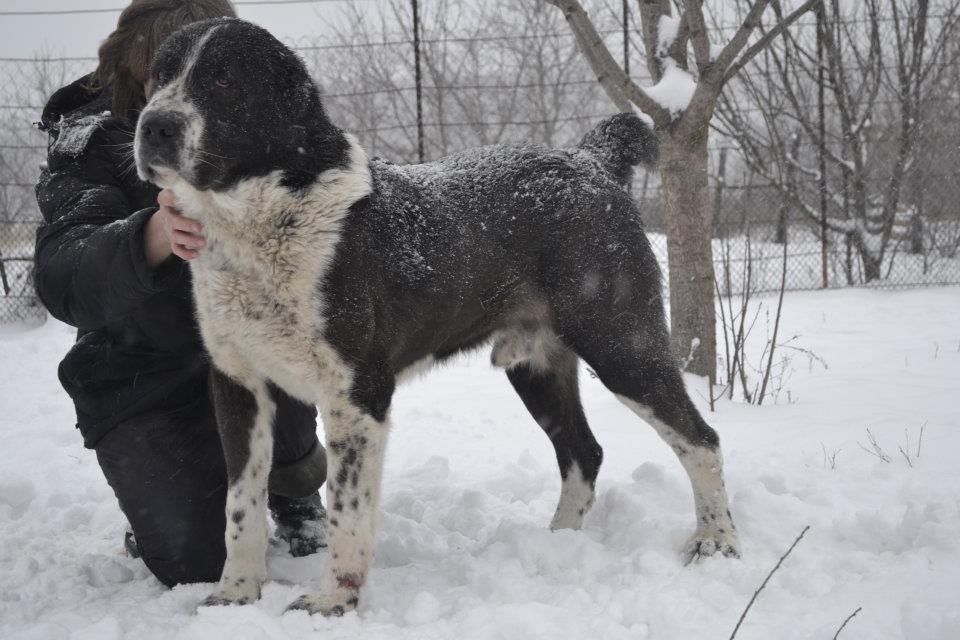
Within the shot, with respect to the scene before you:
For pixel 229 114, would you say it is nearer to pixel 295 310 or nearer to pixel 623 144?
pixel 295 310

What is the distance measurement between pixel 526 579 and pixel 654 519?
0.58m

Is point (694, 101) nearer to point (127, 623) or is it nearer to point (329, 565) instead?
point (329, 565)

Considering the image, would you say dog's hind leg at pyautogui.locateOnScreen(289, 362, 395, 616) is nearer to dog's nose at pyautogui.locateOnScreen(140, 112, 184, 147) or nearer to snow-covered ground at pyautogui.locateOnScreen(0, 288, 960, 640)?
snow-covered ground at pyautogui.locateOnScreen(0, 288, 960, 640)

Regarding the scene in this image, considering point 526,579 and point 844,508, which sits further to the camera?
point 844,508

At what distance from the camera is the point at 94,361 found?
2.68m

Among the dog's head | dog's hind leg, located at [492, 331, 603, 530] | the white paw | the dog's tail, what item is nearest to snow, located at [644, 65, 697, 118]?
the dog's tail

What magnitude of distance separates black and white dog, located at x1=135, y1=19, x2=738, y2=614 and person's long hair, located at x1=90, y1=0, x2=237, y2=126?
0.43 metres

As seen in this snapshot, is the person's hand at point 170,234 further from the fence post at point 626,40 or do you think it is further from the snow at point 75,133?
the fence post at point 626,40

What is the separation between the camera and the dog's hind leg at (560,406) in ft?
9.34

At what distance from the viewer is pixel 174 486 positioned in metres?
2.64

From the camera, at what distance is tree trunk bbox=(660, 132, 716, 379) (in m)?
4.25

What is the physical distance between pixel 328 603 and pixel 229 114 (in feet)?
4.23

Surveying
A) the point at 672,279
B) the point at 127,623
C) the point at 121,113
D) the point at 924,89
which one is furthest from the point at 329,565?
the point at 924,89

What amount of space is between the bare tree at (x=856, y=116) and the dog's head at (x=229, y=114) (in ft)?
21.4
